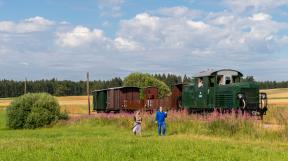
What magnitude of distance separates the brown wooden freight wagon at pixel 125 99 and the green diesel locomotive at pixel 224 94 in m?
15.0

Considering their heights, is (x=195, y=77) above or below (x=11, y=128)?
above

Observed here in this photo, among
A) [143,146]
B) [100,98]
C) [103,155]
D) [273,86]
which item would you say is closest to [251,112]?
[143,146]

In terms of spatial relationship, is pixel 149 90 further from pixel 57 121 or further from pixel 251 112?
pixel 251 112

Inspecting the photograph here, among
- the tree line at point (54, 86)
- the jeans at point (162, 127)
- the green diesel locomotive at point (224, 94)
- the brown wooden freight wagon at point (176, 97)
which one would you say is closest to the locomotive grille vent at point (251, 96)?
the green diesel locomotive at point (224, 94)

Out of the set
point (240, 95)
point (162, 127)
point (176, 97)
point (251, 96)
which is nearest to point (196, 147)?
point (162, 127)

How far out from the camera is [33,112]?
46000mm

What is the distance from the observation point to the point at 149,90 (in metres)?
53.5

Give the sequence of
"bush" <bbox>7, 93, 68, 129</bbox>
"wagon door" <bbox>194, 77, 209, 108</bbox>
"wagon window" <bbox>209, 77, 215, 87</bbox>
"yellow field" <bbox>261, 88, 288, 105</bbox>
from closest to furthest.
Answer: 1. "wagon window" <bbox>209, 77, 215, 87</bbox>
2. "wagon door" <bbox>194, 77, 209, 108</bbox>
3. "bush" <bbox>7, 93, 68, 129</bbox>
4. "yellow field" <bbox>261, 88, 288, 105</bbox>

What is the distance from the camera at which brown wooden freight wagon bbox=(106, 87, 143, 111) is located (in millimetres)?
52284

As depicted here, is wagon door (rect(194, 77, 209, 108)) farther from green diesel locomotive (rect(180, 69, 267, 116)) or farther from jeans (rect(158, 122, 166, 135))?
jeans (rect(158, 122, 166, 135))

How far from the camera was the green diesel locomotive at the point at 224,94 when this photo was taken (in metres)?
32.1

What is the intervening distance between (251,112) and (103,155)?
17328mm

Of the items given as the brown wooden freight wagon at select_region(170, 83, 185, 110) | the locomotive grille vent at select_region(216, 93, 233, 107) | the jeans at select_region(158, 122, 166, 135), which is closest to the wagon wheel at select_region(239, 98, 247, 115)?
the locomotive grille vent at select_region(216, 93, 233, 107)

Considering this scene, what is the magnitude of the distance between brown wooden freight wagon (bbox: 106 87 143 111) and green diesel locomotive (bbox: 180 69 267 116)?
49.3 ft
